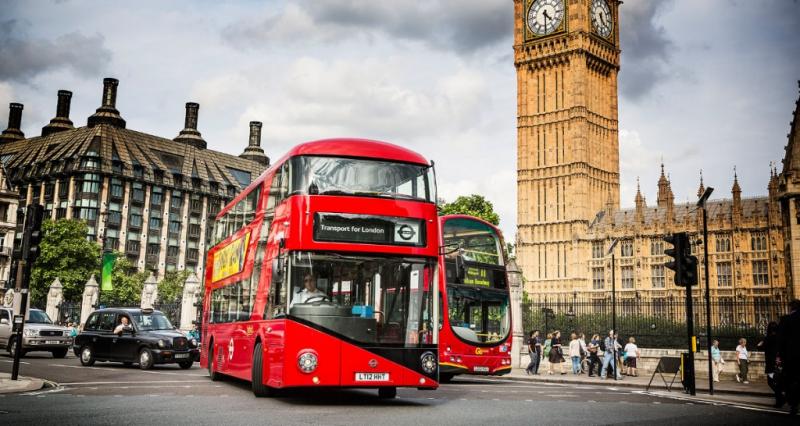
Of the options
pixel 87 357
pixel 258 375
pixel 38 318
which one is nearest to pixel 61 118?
pixel 38 318

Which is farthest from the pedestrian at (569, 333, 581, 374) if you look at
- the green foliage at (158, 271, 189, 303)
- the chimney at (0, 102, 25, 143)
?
the chimney at (0, 102, 25, 143)

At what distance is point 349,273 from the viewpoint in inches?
458

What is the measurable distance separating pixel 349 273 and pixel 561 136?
71912mm

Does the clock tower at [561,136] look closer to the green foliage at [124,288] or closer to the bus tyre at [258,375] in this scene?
the green foliage at [124,288]

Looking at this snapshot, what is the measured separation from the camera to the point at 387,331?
11.7m

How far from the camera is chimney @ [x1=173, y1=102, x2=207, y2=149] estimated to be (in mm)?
111312

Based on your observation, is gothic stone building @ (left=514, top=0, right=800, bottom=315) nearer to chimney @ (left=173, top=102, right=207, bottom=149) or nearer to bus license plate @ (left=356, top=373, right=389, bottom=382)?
chimney @ (left=173, top=102, right=207, bottom=149)

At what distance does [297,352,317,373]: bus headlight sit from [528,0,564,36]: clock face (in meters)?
75.0

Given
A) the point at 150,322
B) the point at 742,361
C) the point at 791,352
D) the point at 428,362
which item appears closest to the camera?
the point at 428,362

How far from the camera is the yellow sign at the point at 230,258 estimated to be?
14781 millimetres

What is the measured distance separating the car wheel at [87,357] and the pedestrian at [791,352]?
17788 mm

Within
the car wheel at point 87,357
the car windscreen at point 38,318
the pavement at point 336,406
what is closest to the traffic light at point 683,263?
the pavement at point 336,406

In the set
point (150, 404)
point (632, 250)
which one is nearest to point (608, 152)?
point (632, 250)

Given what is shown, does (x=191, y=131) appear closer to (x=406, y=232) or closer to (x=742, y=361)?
(x=742, y=361)
